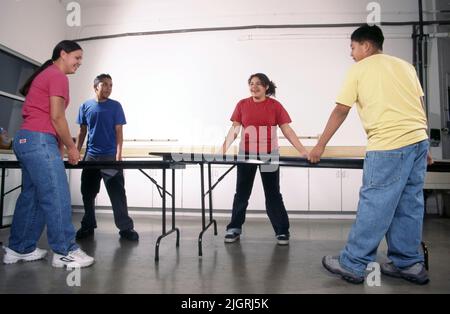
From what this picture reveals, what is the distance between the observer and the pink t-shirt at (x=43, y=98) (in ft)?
5.68

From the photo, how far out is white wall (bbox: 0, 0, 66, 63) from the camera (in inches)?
150

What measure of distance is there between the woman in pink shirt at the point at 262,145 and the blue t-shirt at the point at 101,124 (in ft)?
3.39

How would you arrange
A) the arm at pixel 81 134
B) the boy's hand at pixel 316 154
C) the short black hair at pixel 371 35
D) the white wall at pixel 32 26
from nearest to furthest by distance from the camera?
the short black hair at pixel 371 35 → the boy's hand at pixel 316 154 → the arm at pixel 81 134 → the white wall at pixel 32 26

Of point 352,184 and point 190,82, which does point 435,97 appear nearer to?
point 352,184

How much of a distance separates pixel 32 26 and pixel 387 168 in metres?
4.77

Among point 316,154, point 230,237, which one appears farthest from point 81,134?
point 316,154

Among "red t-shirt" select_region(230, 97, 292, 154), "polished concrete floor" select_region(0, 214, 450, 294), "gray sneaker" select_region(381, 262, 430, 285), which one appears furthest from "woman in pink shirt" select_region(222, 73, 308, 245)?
"gray sneaker" select_region(381, 262, 430, 285)

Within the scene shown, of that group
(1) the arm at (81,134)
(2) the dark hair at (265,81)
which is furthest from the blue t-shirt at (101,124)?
(2) the dark hair at (265,81)

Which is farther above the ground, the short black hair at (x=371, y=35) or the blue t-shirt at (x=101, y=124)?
the short black hair at (x=371, y=35)

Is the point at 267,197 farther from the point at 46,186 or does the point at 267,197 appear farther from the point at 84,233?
the point at 84,233

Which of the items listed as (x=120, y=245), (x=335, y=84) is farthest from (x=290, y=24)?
(x=120, y=245)

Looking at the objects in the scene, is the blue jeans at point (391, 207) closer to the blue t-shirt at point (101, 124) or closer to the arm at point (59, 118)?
the arm at point (59, 118)

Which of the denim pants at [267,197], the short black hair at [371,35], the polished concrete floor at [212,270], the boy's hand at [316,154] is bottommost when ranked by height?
the polished concrete floor at [212,270]
